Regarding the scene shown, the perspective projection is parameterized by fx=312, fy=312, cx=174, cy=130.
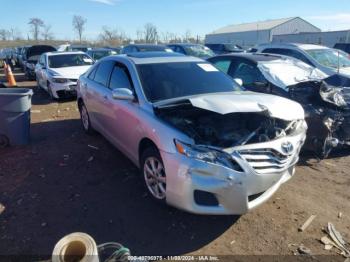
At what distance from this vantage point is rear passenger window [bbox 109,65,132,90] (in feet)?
14.7

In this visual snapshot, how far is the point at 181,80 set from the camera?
174 inches

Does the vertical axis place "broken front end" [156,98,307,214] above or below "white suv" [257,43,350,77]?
below

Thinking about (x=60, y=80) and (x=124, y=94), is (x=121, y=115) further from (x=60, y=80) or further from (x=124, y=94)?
(x=60, y=80)

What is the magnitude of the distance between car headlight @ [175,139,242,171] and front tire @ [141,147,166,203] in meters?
0.46

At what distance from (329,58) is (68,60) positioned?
29.4ft

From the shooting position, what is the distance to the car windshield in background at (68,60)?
11.3 m

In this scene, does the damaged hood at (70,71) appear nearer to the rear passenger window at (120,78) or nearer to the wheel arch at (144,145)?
the rear passenger window at (120,78)

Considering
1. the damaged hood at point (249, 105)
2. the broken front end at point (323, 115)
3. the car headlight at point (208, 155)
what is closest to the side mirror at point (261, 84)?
the broken front end at point (323, 115)

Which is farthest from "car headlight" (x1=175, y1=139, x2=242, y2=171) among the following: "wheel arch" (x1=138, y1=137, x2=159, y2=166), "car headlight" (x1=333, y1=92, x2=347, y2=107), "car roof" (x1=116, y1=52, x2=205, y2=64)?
"car headlight" (x1=333, y1=92, x2=347, y2=107)

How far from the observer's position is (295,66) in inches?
Answer: 263

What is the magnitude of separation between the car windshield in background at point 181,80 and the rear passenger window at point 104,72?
98cm

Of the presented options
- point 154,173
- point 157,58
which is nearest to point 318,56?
point 157,58

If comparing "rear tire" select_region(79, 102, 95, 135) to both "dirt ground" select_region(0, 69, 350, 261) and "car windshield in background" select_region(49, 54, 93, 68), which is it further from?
"car windshield in background" select_region(49, 54, 93, 68)

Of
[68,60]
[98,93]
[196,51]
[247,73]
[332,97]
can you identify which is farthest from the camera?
[196,51]
